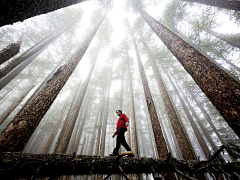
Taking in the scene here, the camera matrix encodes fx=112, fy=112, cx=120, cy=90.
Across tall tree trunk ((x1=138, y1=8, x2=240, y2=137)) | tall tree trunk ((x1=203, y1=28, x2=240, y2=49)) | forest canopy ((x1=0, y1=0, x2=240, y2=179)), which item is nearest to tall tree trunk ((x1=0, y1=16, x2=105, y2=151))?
forest canopy ((x1=0, y1=0, x2=240, y2=179))

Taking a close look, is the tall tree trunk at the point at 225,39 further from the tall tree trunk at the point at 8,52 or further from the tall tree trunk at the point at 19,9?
the tall tree trunk at the point at 8,52

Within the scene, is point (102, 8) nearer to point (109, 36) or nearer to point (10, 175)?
point (109, 36)

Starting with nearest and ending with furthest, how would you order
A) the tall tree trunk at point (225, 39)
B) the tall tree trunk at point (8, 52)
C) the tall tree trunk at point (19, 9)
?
1. the tall tree trunk at point (19, 9)
2. the tall tree trunk at point (8, 52)
3. the tall tree trunk at point (225, 39)

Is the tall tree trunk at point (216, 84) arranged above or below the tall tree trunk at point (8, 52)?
below

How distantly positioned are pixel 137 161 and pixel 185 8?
40.8ft

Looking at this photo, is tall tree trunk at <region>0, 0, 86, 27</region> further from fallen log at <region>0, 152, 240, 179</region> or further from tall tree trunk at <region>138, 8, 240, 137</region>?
tall tree trunk at <region>138, 8, 240, 137</region>

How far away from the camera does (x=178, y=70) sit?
14.7 meters

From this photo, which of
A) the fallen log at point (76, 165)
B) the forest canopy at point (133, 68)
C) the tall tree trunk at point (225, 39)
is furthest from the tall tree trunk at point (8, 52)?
the tall tree trunk at point (225, 39)

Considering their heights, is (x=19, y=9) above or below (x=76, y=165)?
above

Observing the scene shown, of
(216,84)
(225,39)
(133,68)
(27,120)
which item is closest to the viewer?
(216,84)

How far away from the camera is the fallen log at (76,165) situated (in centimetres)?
168

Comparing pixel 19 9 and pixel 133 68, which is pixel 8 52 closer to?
pixel 19 9

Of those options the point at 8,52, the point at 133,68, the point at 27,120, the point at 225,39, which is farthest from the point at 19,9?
the point at 133,68

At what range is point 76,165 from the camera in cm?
200
